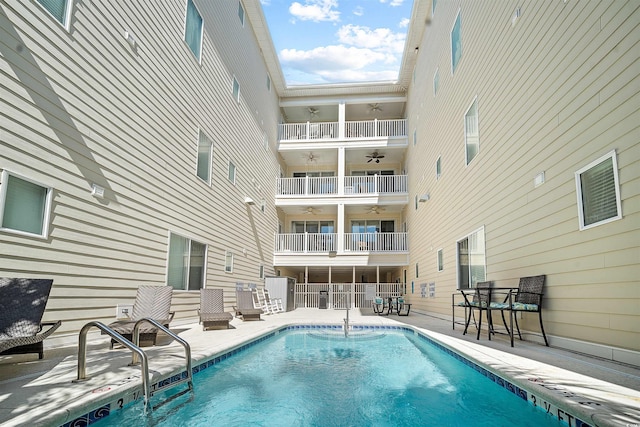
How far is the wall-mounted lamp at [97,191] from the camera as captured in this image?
16.8 ft

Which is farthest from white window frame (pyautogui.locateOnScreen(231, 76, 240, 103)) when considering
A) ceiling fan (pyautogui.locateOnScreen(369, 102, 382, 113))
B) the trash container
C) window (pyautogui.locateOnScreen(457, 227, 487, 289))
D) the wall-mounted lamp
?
the trash container

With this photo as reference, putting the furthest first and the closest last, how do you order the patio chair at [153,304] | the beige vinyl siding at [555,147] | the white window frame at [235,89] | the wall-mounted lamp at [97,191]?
the white window frame at [235,89]
the patio chair at [153,304]
the wall-mounted lamp at [97,191]
the beige vinyl siding at [555,147]

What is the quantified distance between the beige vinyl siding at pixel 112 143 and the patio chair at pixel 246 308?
0.60 meters

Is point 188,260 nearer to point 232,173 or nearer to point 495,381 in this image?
point 232,173

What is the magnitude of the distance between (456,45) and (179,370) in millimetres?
8546

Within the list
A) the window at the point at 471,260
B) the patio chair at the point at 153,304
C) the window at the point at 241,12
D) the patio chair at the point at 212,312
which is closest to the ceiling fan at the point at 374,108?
the window at the point at 241,12

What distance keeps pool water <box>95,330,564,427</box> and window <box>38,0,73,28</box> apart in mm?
4271

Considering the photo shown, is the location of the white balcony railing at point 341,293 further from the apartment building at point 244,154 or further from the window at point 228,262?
the window at point 228,262

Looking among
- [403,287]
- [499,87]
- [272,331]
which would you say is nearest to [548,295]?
[499,87]

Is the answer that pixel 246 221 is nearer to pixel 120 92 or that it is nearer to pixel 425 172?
pixel 425 172

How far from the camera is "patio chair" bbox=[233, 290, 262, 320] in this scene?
366 inches

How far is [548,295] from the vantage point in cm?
477

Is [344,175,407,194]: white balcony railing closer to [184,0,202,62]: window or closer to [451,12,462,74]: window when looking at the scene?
[451,12,462,74]: window

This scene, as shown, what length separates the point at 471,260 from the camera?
782 centimetres
